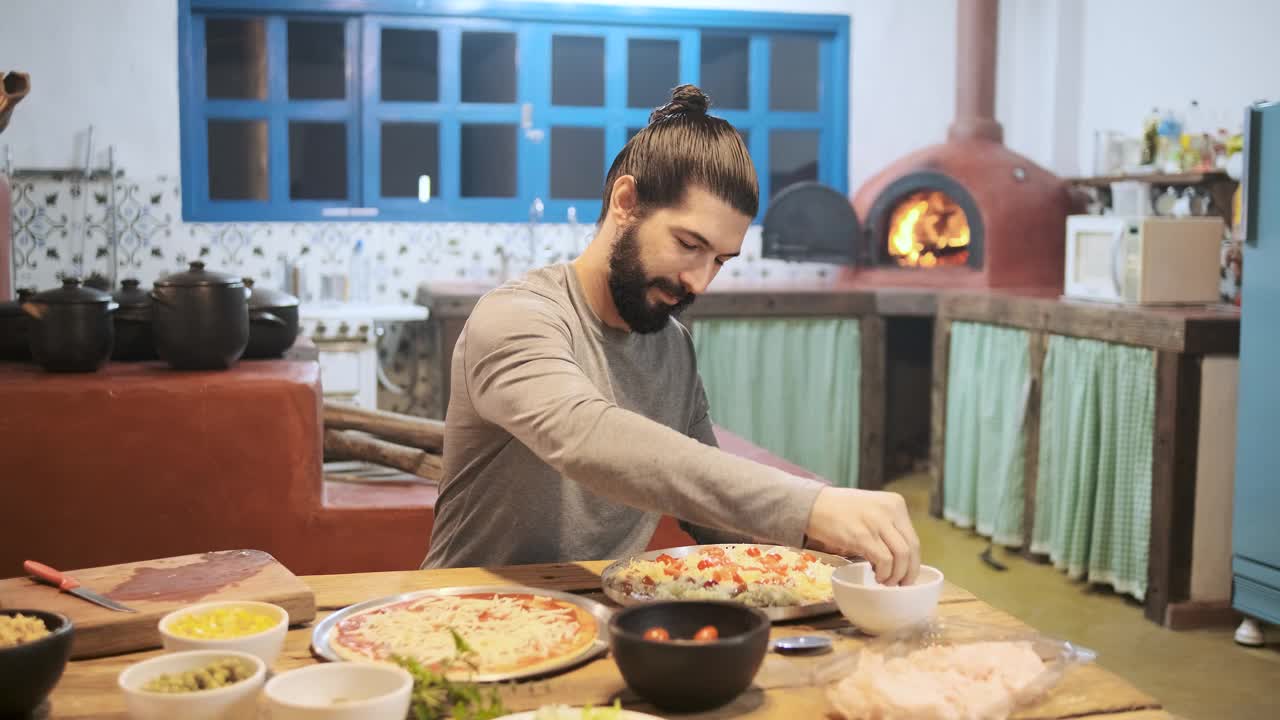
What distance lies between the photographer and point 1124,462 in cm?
390

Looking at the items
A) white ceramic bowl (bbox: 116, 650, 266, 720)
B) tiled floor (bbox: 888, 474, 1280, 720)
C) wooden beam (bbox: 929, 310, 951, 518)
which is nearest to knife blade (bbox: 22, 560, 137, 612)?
white ceramic bowl (bbox: 116, 650, 266, 720)

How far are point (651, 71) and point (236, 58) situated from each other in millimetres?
2152

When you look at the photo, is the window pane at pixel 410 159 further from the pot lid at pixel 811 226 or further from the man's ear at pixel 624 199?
the man's ear at pixel 624 199

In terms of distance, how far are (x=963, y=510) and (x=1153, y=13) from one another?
232 cm

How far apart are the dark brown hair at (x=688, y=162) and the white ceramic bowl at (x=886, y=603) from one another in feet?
1.99

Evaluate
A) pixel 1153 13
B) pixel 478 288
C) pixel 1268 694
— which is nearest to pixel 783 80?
pixel 1153 13

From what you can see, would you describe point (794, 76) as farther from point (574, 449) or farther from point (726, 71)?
→ point (574, 449)

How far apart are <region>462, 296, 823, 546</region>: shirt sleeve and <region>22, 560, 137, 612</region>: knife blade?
47 centimetres

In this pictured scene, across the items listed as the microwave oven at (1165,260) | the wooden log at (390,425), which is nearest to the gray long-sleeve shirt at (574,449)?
the wooden log at (390,425)

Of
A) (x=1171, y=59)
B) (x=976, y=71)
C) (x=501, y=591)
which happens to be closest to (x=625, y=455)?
(x=501, y=591)

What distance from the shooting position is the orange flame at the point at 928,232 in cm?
563

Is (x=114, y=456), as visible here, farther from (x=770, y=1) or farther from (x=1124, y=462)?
(x=770, y=1)

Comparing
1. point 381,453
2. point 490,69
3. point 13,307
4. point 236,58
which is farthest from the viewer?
point 490,69

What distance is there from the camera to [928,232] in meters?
5.73
